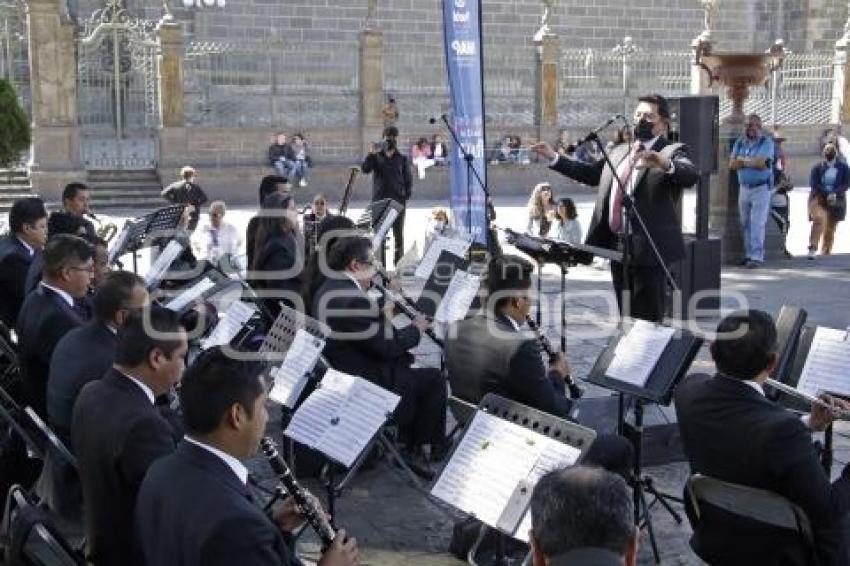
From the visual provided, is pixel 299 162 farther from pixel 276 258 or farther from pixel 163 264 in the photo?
pixel 276 258

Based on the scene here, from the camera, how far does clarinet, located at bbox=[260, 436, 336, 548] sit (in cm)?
305

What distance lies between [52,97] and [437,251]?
14373mm

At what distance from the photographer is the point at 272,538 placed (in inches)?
104

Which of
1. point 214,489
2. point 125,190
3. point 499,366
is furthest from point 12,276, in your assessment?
point 125,190

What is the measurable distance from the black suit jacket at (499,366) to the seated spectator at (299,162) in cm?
1690

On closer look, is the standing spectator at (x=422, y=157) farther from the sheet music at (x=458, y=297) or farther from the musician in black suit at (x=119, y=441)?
the musician in black suit at (x=119, y=441)

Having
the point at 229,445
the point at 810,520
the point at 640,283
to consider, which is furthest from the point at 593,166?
the point at 229,445

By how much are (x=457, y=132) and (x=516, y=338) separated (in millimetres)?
5515

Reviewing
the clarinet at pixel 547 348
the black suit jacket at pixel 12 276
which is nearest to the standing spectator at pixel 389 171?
the black suit jacket at pixel 12 276

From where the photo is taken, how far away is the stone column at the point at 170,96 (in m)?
20.5

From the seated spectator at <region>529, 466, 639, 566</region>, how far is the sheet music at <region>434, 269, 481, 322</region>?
3699mm

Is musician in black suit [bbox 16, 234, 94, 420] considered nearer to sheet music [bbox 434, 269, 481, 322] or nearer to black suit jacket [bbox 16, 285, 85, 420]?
black suit jacket [bbox 16, 285, 85, 420]

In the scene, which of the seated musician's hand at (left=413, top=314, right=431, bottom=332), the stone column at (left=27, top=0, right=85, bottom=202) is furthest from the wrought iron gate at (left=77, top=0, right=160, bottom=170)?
the seated musician's hand at (left=413, top=314, right=431, bottom=332)

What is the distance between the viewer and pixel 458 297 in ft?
20.0
